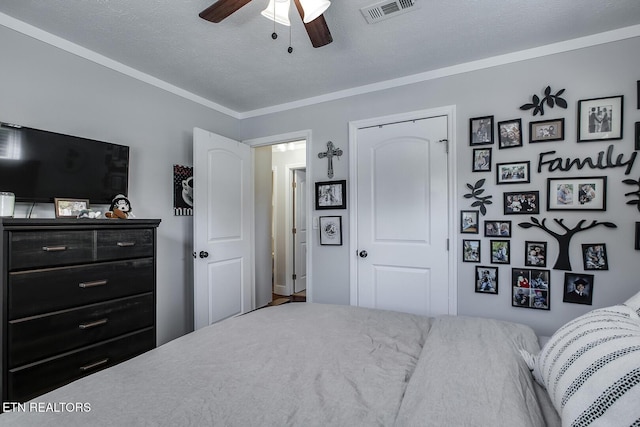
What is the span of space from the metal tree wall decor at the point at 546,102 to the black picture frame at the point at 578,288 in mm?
1180

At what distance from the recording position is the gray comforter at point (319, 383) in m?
0.82

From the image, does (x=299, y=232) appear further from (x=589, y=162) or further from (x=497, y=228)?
(x=589, y=162)

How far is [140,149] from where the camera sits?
102 inches

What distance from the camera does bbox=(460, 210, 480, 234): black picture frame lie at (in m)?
2.44

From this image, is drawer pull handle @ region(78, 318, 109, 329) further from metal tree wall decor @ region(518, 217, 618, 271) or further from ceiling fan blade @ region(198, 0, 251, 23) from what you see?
metal tree wall decor @ region(518, 217, 618, 271)

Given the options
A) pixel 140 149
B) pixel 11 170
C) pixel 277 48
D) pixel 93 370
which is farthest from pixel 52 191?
pixel 277 48

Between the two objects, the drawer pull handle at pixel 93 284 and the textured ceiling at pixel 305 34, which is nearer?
the drawer pull handle at pixel 93 284

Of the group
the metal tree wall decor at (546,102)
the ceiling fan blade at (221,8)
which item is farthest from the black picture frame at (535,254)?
the ceiling fan blade at (221,8)

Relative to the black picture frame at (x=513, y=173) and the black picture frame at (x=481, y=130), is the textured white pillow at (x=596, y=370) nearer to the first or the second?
the black picture frame at (x=513, y=173)

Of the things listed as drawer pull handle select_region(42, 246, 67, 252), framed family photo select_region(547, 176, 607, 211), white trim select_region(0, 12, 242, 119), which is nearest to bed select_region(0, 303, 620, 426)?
drawer pull handle select_region(42, 246, 67, 252)

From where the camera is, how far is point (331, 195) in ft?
9.99

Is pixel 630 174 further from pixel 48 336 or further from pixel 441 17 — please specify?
pixel 48 336

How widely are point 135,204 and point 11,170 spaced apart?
0.80 metres

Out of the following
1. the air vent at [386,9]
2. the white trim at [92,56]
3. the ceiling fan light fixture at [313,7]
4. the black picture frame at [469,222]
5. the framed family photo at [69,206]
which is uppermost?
the air vent at [386,9]
